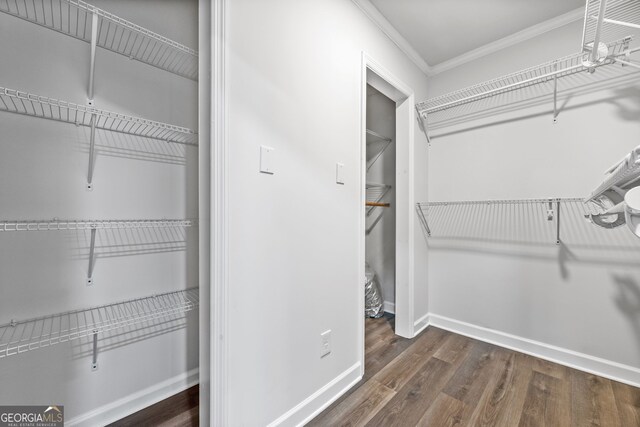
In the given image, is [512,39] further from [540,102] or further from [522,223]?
[522,223]

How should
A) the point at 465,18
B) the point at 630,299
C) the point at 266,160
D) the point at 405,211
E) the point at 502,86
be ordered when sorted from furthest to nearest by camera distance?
the point at 405,211 → the point at 502,86 → the point at 465,18 → the point at 630,299 → the point at 266,160

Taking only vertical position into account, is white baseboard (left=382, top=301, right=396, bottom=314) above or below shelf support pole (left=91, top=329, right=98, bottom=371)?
below

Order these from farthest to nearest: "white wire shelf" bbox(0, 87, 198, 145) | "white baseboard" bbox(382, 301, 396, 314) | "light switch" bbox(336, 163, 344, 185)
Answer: "white baseboard" bbox(382, 301, 396, 314), "light switch" bbox(336, 163, 344, 185), "white wire shelf" bbox(0, 87, 198, 145)

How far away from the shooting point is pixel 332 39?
1.46m

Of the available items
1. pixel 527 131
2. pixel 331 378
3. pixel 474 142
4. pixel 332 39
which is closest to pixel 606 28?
pixel 527 131

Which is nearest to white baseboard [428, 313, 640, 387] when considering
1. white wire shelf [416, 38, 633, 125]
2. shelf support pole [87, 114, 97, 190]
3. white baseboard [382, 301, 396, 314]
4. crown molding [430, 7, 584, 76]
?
white baseboard [382, 301, 396, 314]

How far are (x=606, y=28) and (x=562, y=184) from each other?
1.01m

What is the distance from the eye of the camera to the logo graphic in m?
1.05

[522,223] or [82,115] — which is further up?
[82,115]

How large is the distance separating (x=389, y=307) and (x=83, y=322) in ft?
8.06

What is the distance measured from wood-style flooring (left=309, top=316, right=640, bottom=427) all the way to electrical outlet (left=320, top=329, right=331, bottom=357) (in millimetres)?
296

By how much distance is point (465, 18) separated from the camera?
1.83 m

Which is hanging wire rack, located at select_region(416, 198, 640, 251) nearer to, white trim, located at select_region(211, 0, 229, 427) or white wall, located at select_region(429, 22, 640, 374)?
white wall, located at select_region(429, 22, 640, 374)

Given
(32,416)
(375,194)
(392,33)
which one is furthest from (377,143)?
(32,416)
